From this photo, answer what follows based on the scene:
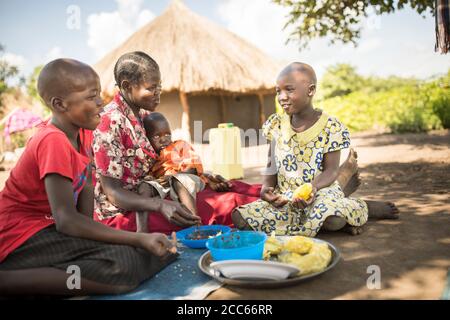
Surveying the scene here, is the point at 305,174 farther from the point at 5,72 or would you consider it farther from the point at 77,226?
the point at 5,72

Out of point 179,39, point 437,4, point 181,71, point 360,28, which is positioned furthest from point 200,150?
point 437,4

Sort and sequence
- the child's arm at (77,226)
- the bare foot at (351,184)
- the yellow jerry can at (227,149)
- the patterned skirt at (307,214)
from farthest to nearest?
the yellow jerry can at (227,149)
the bare foot at (351,184)
the patterned skirt at (307,214)
the child's arm at (77,226)

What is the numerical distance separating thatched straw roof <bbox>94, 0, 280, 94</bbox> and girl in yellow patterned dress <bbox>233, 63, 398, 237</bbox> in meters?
7.77

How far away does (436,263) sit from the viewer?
2234 millimetres

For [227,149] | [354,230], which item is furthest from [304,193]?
[227,149]

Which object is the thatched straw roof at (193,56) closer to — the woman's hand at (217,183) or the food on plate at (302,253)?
the woman's hand at (217,183)

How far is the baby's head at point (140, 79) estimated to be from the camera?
292cm

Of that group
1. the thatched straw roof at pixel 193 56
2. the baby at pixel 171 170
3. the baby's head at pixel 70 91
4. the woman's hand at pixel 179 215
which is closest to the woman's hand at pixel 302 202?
the woman's hand at pixel 179 215

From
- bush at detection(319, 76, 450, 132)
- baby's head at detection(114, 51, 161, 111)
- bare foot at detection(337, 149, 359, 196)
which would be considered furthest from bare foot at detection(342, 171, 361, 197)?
bush at detection(319, 76, 450, 132)

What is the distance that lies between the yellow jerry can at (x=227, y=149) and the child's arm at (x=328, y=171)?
9.82 ft
